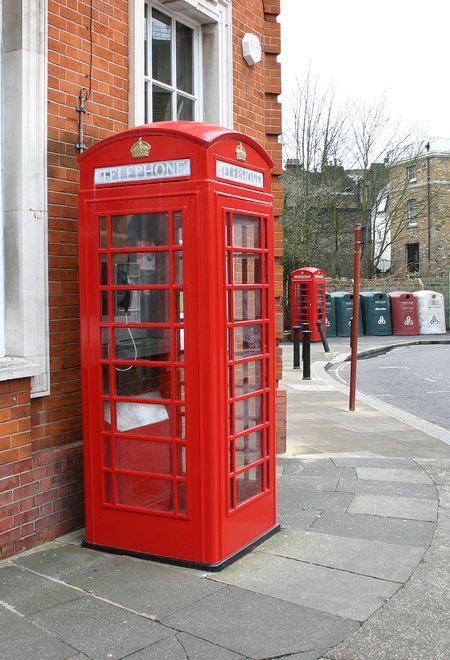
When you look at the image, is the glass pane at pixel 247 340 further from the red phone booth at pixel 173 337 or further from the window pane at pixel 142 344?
the window pane at pixel 142 344

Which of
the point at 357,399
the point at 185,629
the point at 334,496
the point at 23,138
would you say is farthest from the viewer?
the point at 357,399

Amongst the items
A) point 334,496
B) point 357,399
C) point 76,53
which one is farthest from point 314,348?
point 76,53

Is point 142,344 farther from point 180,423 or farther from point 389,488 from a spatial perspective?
point 389,488

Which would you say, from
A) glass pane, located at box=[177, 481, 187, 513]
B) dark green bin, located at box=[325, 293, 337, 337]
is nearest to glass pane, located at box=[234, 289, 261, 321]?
glass pane, located at box=[177, 481, 187, 513]

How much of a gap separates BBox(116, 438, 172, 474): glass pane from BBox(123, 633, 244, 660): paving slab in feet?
3.64

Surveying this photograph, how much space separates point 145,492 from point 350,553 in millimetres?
1336

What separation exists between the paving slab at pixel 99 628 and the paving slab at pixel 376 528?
5.76 ft

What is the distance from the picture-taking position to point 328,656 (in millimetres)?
3027

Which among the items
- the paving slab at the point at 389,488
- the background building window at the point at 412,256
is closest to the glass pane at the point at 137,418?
the paving slab at the point at 389,488

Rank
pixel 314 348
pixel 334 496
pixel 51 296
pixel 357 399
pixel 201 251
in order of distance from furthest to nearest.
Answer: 1. pixel 314 348
2. pixel 357 399
3. pixel 334 496
4. pixel 51 296
5. pixel 201 251

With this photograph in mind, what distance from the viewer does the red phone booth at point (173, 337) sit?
12.7ft

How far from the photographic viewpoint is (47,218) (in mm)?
4426

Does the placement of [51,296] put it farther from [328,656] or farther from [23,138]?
[328,656]

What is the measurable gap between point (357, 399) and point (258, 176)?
299 inches
